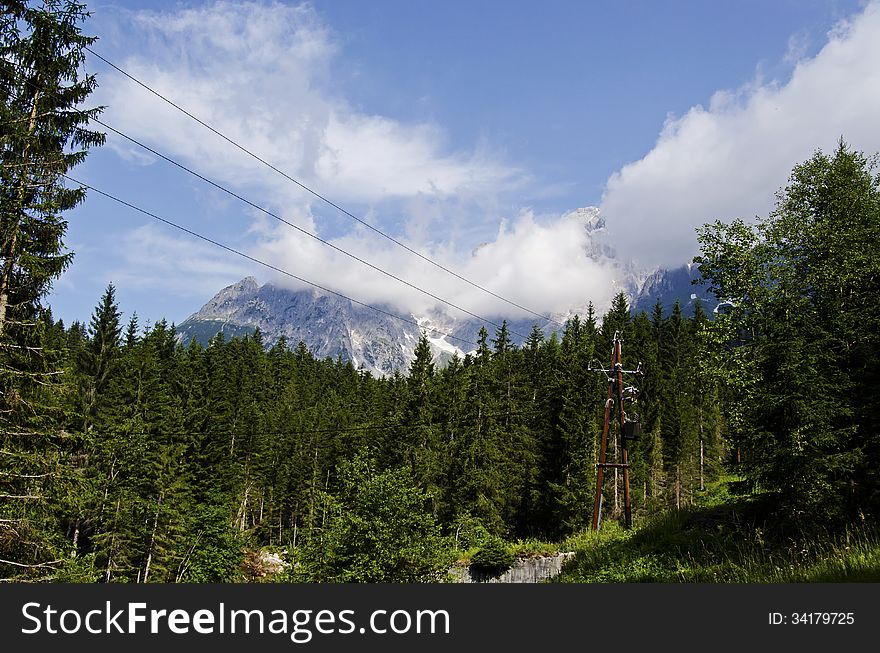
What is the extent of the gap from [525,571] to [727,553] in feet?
40.2

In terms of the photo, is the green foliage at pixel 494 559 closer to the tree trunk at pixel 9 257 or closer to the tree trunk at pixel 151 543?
the tree trunk at pixel 9 257

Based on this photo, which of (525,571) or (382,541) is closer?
(382,541)

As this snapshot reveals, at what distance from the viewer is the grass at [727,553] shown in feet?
27.6

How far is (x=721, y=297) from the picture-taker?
2514 centimetres

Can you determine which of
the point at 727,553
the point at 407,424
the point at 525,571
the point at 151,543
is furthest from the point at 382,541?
the point at 407,424

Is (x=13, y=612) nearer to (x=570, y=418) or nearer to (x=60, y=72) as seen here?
(x=60, y=72)

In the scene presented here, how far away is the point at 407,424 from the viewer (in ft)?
171

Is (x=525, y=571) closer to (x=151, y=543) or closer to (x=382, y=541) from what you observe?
(x=382, y=541)

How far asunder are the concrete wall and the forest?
153 cm

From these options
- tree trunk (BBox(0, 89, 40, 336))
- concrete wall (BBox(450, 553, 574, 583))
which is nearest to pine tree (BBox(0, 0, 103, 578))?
tree trunk (BBox(0, 89, 40, 336))

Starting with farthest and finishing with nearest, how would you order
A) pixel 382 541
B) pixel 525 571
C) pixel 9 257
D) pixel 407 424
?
1. pixel 407 424
2. pixel 525 571
3. pixel 382 541
4. pixel 9 257

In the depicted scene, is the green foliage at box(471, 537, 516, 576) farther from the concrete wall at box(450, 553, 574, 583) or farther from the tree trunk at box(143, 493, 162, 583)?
the tree trunk at box(143, 493, 162, 583)

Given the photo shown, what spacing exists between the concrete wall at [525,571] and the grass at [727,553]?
186 inches

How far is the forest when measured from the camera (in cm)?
1265
